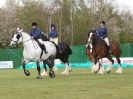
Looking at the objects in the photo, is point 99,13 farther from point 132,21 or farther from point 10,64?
point 10,64

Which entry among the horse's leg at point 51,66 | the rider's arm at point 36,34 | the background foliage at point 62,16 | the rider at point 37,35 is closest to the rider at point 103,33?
the horse's leg at point 51,66

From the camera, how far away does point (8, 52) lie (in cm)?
5841

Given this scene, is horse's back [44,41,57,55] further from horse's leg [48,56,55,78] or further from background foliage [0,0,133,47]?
background foliage [0,0,133,47]

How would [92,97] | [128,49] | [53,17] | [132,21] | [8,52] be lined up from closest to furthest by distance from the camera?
[92,97], [128,49], [8,52], [53,17], [132,21]

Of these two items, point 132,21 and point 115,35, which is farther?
point 132,21

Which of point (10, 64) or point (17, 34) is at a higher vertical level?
point (17, 34)

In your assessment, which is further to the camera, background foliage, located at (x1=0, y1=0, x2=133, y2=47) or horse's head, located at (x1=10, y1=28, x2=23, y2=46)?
background foliage, located at (x1=0, y1=0, x2=133, y2=47)

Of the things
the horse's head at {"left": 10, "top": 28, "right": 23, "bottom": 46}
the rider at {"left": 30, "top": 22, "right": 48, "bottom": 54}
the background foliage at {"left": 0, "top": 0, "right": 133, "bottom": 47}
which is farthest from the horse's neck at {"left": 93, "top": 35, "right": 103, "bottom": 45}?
the background foliage at {"left": 0, "top": 0, "right": 133, "bottom": 47}

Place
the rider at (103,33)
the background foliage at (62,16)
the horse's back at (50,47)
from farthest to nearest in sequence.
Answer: the background foliage at (62,16)
the rider at (103,33)
the horse's back at (50,47)

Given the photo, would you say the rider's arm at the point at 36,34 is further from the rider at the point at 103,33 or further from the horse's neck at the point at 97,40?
the rider at the point at 103,33

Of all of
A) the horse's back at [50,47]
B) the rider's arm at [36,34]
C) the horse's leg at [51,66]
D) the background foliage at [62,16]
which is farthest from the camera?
the background foliage at [62,16]

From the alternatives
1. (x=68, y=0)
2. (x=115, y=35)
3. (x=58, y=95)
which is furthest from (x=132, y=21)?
(x=58, y=95)

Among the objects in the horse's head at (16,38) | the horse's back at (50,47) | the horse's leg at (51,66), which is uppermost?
the horse's head at (16,38)

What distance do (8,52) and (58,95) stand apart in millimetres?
43642
